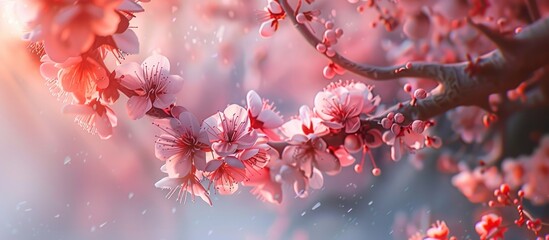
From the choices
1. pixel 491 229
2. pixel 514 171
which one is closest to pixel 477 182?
pixel 514 171

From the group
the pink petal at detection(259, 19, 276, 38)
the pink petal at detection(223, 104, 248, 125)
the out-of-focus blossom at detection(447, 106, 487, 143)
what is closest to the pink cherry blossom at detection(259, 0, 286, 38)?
the pink petal at detection(259, 19, 276, 38)

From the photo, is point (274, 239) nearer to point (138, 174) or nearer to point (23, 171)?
point (138, 174)

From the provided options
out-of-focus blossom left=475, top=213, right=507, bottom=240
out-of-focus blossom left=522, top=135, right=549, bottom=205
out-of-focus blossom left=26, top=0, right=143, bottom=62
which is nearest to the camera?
out-of-focus blossom left=26, top=0, right=143, bottom=62

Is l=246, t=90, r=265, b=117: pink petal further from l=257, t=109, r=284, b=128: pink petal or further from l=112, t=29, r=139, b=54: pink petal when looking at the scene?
l=112, t=29, r=139, b=54: pink petal

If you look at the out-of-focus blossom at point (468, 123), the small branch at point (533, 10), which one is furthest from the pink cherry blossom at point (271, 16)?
the out-of-focus blossom at point (468, 123)

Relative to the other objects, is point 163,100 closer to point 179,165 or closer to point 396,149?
point 179,165

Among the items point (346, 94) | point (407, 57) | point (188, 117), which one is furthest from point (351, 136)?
point (407, 57)
